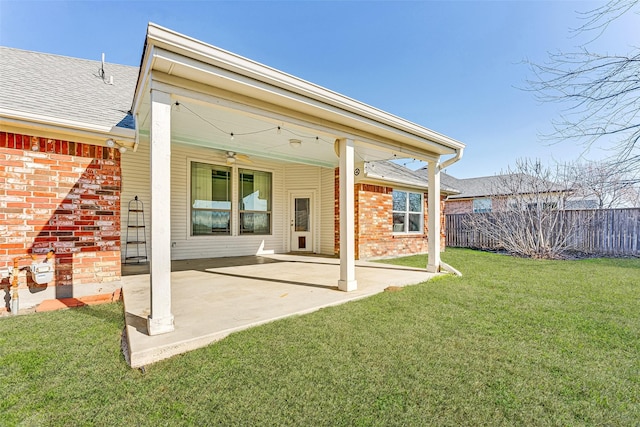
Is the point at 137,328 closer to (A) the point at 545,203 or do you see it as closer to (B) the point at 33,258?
(B) the point at 33,258

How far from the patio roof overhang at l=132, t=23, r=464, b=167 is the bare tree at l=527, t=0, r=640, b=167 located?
2.04 m

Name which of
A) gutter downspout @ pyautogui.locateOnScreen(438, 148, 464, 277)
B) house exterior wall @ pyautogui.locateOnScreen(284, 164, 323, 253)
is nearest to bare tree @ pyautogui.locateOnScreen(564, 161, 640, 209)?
gutter downspout @ pyautogui.locateOnScreen(438, 148, 464, 277)

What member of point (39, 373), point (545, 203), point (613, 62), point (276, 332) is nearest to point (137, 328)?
point (39, 373)

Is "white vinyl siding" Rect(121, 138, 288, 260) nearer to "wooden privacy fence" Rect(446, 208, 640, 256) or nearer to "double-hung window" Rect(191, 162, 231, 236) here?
"double-hung window" Rect(191, 162, 231, 236)

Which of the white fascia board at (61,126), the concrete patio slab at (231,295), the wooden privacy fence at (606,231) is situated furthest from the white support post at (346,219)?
the wooden privacy fence at (606,231)

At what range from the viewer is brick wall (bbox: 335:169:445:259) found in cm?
852

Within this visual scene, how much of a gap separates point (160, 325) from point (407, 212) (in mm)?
8839

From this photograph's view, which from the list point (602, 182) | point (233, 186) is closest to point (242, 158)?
point (233, 186)

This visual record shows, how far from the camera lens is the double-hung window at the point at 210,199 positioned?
25.4 feet

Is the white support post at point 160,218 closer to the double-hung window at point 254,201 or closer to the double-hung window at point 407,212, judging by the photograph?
the double-hung window at point 254,201

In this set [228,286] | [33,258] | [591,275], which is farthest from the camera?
[591,275]

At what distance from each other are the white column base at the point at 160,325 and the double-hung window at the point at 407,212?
26.3 ft

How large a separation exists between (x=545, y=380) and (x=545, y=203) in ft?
33.8

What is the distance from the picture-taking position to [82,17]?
23.2 feet
